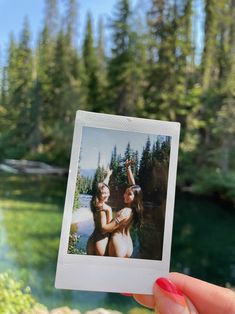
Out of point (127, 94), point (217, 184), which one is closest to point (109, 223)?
point (217, 184)

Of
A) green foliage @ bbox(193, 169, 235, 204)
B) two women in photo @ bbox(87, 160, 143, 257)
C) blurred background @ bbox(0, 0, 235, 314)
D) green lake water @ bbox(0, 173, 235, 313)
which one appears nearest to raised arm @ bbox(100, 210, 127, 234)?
two women in photo @ bbox(87, 160, 143, 257)

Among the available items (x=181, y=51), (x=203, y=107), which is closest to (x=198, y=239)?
(x=203, y=107)

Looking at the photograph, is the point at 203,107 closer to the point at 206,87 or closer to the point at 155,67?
the point at 206,87

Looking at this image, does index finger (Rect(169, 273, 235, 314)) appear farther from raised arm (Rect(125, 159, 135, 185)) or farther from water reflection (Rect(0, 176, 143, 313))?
water reflection (Rect(0, 176, 143, 313))

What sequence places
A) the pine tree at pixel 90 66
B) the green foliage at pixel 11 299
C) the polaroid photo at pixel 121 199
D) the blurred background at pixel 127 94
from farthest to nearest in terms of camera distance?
the pine tree at pixel 90 66 < the blurred background at pixel 127 94 < the green foliage at pixel 11 299 < the polaroid photo at pixel 121 199

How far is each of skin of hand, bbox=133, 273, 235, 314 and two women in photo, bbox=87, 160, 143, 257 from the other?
7 cm

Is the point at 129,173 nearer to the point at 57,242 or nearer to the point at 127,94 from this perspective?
the point at 57,242

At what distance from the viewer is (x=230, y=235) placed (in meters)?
5.05

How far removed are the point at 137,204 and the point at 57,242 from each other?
3823 millimetres

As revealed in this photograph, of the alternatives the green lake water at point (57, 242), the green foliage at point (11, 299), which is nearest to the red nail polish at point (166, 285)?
the green foliage at point (11, 299)

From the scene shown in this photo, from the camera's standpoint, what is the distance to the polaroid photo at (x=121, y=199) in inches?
20.2

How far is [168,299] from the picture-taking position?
0.52 meters

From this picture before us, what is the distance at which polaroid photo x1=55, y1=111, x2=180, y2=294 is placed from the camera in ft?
1.68

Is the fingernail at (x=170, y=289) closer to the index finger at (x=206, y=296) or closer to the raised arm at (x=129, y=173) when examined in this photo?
the index finger at (x=206, y=296)
